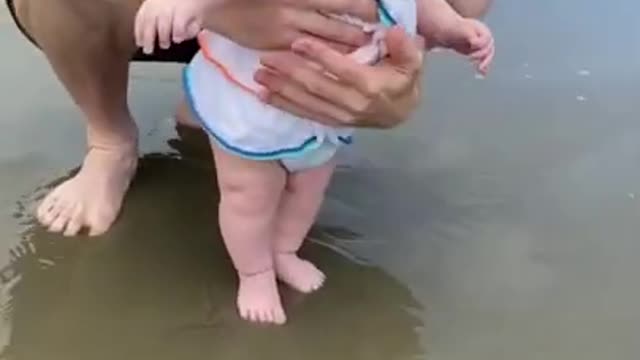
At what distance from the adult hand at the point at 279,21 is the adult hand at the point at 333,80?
2 centimetres

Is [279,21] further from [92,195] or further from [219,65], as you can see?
[92,195]

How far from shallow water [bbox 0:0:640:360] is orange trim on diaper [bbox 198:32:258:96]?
0.27m

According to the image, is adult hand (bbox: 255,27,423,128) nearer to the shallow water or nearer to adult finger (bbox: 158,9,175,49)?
adult finger (bbox: 158,9,175,49)

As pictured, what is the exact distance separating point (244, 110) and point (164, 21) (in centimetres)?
15

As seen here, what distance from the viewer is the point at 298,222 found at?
159 centimetres

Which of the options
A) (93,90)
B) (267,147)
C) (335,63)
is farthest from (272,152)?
(93,90)

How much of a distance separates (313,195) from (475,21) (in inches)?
10.0

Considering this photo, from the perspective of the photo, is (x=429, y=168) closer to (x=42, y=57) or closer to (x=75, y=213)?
(x=75, y=213)

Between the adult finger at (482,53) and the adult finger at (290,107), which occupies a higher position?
the adult finger at (482,53)

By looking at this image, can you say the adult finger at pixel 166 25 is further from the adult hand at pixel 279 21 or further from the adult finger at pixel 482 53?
the adult finger at pixel 482 53

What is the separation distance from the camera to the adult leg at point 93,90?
1.63m

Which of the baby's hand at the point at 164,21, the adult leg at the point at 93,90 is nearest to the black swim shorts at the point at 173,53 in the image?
the adult leg at the point at 93,90

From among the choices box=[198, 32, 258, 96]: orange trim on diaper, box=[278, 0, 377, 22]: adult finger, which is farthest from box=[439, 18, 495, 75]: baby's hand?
box=[198, 32, 258, 96]: orange trim on diaper

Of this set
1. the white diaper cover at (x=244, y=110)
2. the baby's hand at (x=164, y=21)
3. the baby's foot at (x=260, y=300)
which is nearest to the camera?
the baby's hand at (x=164, y=21)
